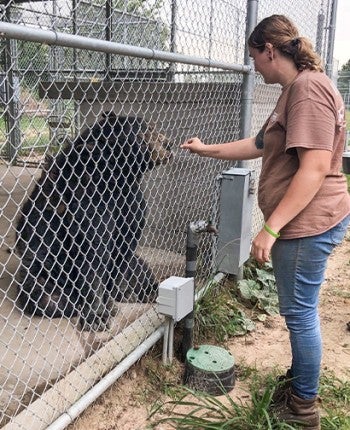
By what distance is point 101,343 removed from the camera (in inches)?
108

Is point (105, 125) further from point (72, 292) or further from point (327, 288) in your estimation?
point (327, 288)

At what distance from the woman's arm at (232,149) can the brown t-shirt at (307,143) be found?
0.58 meters

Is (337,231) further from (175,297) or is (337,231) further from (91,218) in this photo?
(91,218)

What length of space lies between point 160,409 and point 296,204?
4.48 feet

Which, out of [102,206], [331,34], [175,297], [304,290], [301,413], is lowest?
[301,413]

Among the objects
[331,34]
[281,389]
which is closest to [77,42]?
[281,389]

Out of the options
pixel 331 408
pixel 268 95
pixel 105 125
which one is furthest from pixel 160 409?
pixel 268 95

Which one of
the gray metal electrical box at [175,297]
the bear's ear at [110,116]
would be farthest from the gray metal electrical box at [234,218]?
the bear's ear at [110,116]

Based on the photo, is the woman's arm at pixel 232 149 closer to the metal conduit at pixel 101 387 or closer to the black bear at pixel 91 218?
the black bear at pixel 91 218

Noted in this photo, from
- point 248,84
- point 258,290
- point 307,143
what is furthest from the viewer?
point 258,290

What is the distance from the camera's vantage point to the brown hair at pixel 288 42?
214 centimetres

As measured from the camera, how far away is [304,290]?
227 centimetres

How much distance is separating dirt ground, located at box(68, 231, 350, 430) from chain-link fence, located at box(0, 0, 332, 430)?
18 centimetres

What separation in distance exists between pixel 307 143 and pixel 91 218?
4.57 ft
